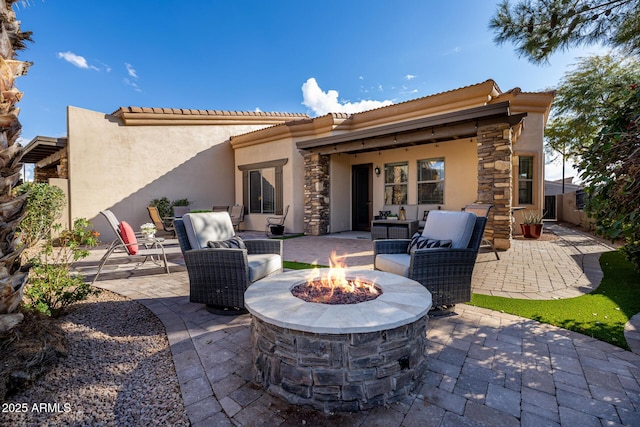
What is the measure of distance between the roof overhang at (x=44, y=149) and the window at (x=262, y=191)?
17.9ft

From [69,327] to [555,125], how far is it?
19.4 metres

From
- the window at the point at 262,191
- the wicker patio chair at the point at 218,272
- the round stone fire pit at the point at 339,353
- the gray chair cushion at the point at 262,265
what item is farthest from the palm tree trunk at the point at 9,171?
the window at the point at 262,191

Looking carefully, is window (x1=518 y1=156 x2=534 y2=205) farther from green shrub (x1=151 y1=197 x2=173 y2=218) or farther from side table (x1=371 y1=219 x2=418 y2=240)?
green shrub (x1=151 y1=197 x2=173 y2=218)

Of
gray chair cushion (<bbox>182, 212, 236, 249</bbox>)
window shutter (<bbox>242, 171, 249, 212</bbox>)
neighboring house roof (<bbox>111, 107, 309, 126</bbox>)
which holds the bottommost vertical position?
gray chair cushion (<bbox>182, 212, 236, 249</bbox>)

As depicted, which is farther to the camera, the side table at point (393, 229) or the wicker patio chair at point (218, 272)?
the side table at point (393, 229)

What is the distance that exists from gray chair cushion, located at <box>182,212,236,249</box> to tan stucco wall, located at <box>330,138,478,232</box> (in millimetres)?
5930

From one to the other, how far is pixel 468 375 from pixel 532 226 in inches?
307

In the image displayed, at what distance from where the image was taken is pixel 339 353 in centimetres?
156

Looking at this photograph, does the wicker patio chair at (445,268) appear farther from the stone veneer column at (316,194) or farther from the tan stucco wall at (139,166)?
the tan stucco wall at (139,166)

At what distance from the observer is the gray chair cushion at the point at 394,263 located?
9.53 ft

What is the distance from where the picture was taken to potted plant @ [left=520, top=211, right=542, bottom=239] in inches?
309

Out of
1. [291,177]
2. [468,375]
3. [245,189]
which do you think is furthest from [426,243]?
[245,189]

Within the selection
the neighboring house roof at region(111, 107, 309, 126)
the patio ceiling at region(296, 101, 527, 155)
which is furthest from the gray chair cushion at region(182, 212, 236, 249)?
the neighboring house roof at region(111, 107, 309, 126)

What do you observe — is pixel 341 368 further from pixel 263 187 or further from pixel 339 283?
pixel 263 187
